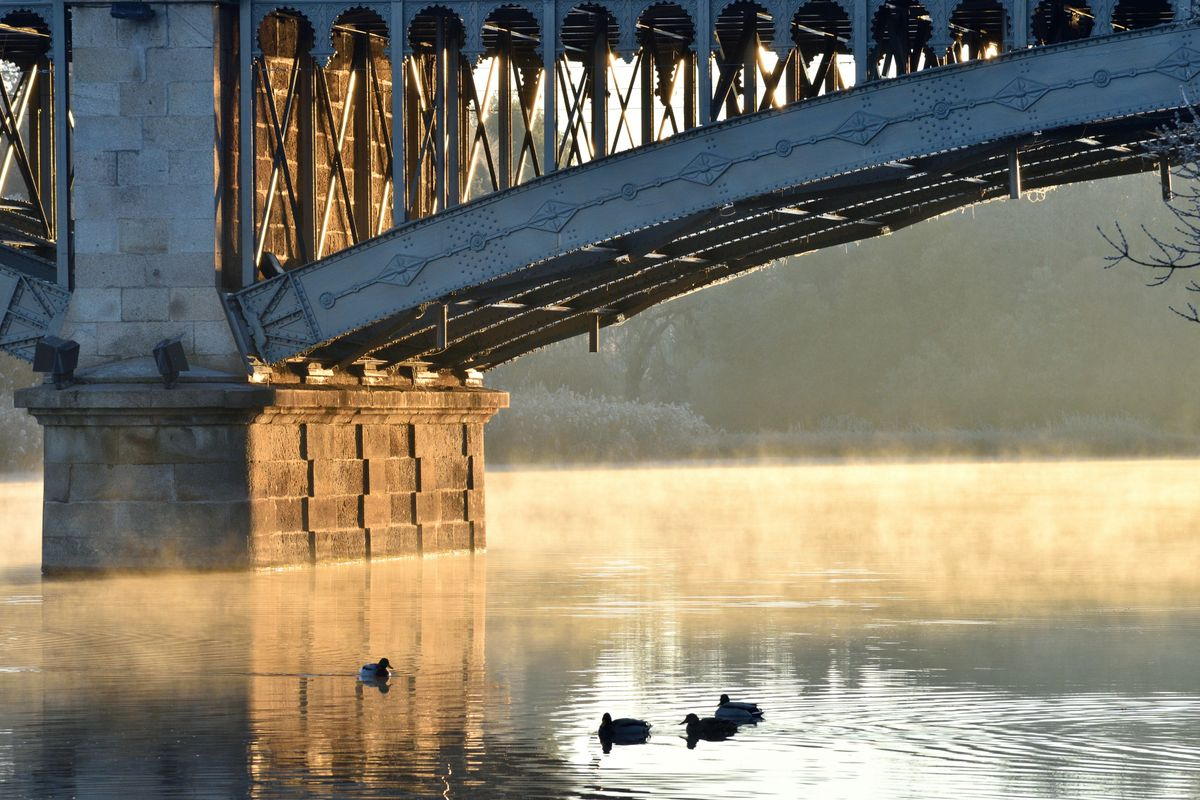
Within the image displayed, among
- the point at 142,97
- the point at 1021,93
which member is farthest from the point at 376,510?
the point at 1021,93

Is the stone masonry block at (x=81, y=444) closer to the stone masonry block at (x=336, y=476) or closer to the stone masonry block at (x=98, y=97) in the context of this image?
the stone masonry block at (x=336, y=476)

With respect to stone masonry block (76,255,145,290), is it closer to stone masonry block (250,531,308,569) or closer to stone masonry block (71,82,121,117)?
stone masonry block (71,82,121,117)

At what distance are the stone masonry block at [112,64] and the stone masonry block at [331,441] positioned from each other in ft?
15.7

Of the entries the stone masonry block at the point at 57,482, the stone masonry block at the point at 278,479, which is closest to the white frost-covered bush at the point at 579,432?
the stone masonry block at the point at 278,479

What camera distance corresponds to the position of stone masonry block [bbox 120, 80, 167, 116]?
29734 mm

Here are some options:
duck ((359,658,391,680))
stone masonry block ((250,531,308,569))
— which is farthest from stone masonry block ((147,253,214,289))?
duck ((359,658,391,680))

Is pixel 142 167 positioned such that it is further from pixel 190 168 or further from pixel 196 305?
pixel 196 305

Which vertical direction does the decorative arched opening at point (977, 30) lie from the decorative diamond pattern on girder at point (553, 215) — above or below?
above

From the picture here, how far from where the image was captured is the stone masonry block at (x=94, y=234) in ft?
98.2

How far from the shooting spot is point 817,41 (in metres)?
34.5

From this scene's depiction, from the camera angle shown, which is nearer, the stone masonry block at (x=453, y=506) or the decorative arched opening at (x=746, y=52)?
the decorative arched opening at (x=746, y=52)

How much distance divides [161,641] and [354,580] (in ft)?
25.1

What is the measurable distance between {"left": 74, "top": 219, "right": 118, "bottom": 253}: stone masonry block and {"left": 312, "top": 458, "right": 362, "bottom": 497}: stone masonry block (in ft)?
12.3

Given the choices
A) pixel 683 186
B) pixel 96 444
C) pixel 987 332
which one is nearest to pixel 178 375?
pixel 96 444
